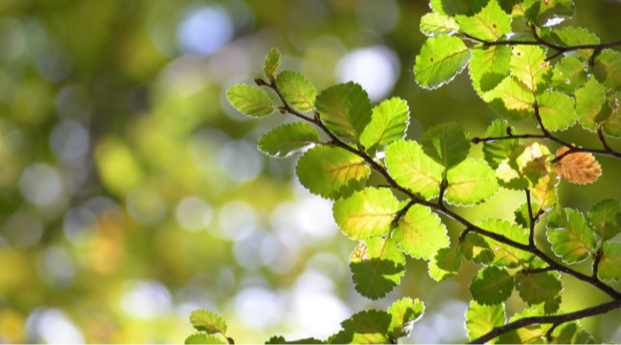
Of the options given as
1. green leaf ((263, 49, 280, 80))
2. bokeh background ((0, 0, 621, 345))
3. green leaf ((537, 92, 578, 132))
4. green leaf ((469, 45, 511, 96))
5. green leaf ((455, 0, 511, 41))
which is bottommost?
green leaf ((537, 92, 578, 132))

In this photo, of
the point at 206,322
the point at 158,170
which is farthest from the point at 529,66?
the point at 158,170

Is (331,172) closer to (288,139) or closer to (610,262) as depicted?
(288,139)

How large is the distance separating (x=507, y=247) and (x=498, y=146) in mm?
97

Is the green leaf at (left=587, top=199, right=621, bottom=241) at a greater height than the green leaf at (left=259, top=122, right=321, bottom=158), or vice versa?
the green leaf at (left=259, top=122, right=321, bottom=158)

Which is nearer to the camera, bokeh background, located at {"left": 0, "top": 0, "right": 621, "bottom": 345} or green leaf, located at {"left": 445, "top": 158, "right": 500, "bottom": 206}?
green leaf, located at {"left": 445, "top": 158, "right": 500, "bottom": 206}

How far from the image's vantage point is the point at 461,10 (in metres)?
0.49

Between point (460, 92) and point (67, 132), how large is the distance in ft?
6.97

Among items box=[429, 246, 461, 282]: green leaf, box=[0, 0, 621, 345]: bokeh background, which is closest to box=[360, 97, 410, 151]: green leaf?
box=[429, 246, 461, 282]: green leaf

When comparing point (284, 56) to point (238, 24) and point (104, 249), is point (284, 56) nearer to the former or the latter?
point (238, 24)

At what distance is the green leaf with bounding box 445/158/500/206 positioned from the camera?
51 cm

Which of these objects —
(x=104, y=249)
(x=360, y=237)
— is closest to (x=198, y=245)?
(x=104, y=249)

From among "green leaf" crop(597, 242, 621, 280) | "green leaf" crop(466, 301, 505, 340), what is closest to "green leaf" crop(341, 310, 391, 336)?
"green leaf" crop(466, 301, 505, 340)

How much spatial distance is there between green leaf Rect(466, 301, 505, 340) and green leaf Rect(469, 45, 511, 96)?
8.4 inches

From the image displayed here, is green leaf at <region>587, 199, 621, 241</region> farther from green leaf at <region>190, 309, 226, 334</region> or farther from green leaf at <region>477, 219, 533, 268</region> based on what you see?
green leaf at <region>190, 309, 226, 334</region>
